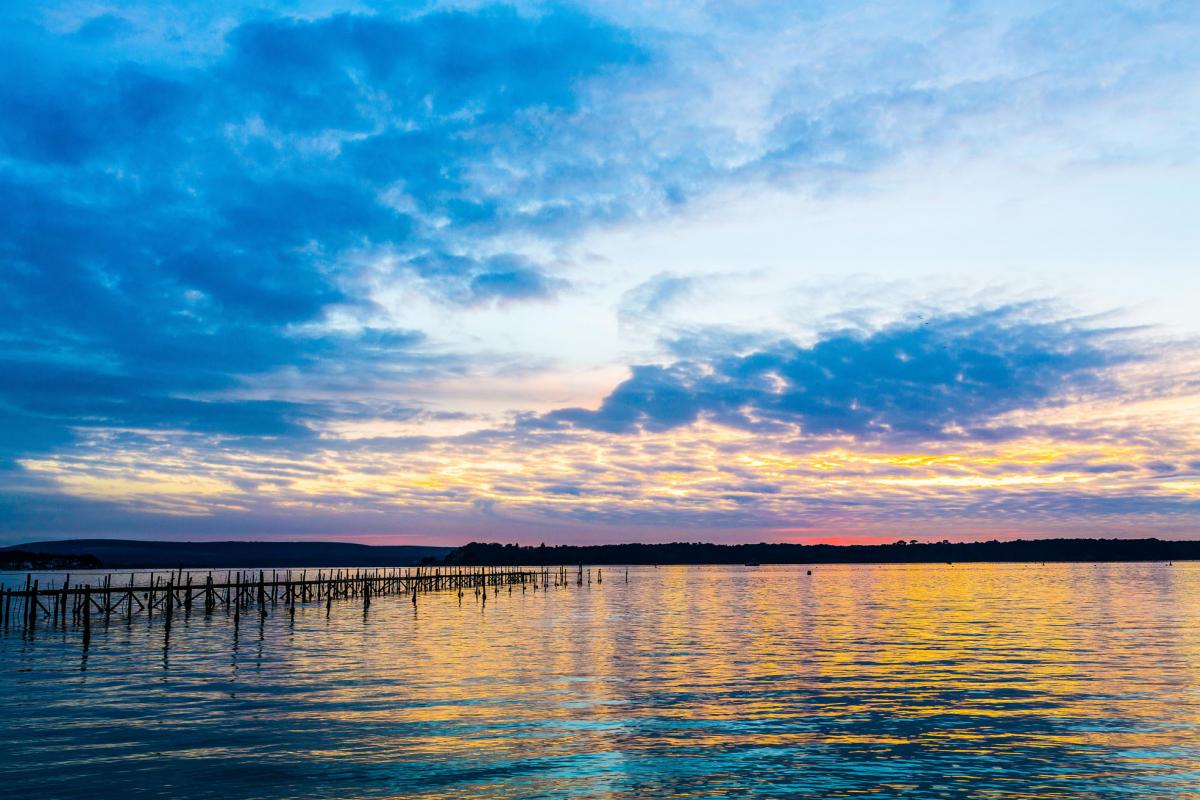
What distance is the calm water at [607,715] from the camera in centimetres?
1966

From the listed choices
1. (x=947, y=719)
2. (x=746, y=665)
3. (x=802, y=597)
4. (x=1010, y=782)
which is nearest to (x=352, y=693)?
(x=746, y=665)

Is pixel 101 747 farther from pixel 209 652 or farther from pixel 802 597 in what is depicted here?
pixel 802 597

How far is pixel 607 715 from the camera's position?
89.1ft

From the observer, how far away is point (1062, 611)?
74125 millimetres

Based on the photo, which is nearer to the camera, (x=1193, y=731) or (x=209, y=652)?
(x=1193, y=731)

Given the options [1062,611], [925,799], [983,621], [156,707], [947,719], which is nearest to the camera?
[925,799]

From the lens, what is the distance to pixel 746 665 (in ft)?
129

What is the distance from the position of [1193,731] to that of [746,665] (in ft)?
58.2

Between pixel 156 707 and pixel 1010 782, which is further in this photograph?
pixel 156 707

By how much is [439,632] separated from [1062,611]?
50.4 m

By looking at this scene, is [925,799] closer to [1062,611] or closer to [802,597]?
[1062,611]

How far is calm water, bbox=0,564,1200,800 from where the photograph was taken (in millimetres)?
19656

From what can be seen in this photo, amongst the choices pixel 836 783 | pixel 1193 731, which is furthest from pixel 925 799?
pixel 1193 731

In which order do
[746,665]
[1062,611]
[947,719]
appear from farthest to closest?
[1062,611] < [746,665] < [947,719]
